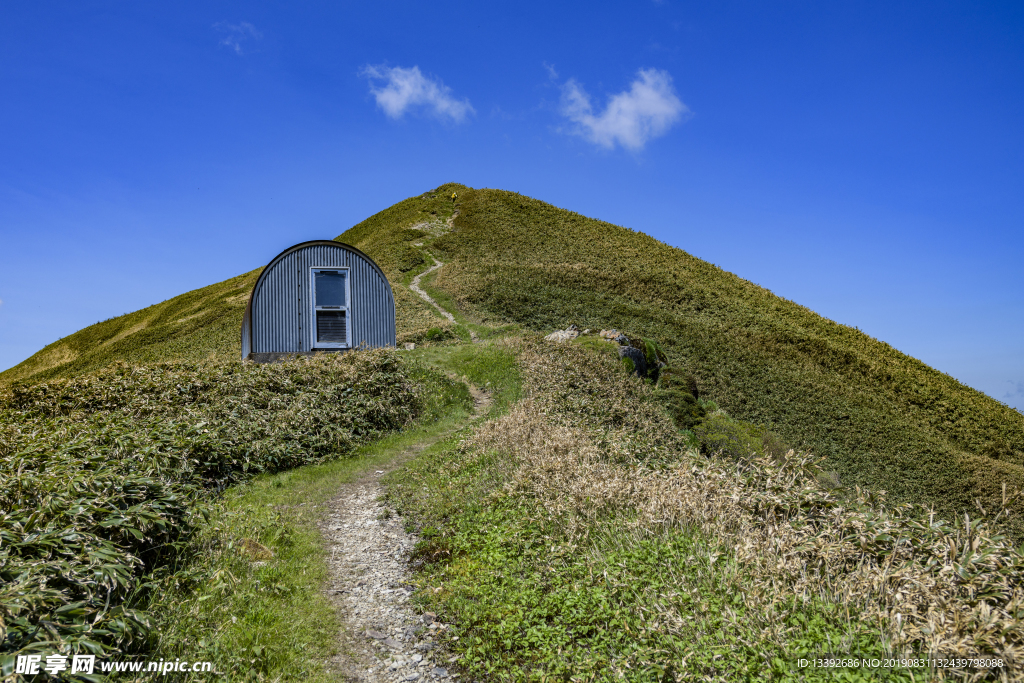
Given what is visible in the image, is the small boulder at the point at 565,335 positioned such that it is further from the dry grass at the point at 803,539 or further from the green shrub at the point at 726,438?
the dry grass at the point at 803,539

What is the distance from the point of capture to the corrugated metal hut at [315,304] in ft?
76.6

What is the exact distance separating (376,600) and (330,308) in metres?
18.8

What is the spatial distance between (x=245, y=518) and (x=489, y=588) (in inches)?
167

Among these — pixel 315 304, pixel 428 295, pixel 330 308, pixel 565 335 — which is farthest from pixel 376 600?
pixel 428 295

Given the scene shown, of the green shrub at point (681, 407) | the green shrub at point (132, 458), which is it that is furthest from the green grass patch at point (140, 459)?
the green shrub at point (681, 407)

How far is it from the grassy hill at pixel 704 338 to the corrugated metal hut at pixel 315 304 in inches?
220

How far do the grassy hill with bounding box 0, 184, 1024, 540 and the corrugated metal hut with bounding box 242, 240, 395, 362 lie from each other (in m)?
5.59

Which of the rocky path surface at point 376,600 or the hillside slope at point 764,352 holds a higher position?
the hillside slope at point 764,352

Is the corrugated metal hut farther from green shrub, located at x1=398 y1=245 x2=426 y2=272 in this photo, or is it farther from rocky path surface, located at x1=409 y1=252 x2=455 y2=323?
green shrub, located at x1=398 y1=245 x2=426 y2=272

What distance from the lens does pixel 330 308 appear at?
78.8 feet

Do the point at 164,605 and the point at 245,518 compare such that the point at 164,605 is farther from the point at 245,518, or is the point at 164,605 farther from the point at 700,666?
the point at 700,666

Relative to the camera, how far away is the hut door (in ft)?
78.3

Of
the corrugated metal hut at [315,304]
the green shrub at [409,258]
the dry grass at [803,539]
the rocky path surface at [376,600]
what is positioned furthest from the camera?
the green shrub at [409,258]

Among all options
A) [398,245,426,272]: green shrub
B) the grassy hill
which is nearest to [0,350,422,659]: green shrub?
the grassy hill
